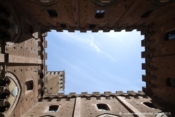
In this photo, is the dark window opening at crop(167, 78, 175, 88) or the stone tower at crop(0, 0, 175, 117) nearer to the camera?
the stone tower at crop(0, 0, 175, 117)

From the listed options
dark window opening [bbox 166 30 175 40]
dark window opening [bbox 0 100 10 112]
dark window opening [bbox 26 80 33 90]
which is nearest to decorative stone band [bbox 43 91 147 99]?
dark window opening [bbox 26 80 33 90]

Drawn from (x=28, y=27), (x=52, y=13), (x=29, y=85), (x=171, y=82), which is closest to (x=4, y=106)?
(x=29, y=85)

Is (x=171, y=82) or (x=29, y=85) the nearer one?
(x=171, y=82)

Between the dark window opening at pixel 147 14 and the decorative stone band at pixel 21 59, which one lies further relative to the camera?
the dark window opening at pixel 147 14

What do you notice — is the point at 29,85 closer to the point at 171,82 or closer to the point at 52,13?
the point at 52,13

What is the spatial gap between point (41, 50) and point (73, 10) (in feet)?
22.1

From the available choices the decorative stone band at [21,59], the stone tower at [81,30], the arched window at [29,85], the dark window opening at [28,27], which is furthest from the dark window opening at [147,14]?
the arched window at [29,85]

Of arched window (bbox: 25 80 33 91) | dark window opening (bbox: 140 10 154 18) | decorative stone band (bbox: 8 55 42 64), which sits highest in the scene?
dark window opening (bbox: 140 10 154 18)

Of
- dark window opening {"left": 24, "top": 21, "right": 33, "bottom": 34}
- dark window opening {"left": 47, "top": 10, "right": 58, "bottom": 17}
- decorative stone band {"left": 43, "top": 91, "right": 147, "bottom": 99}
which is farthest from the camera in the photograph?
decorative stone band {"left": 43, "top": 91, "right": 147, "bottom": 99}

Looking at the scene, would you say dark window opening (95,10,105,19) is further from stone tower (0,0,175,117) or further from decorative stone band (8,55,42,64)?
decorative stone band (8,55,42,64)

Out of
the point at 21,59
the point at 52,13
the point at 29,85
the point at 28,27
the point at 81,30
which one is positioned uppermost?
the point at 52,13

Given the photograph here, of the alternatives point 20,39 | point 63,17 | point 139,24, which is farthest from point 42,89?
point 139,24

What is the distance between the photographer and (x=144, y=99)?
16.4m

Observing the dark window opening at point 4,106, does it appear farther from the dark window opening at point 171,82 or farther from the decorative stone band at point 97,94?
the dark window opening at point 171,82
